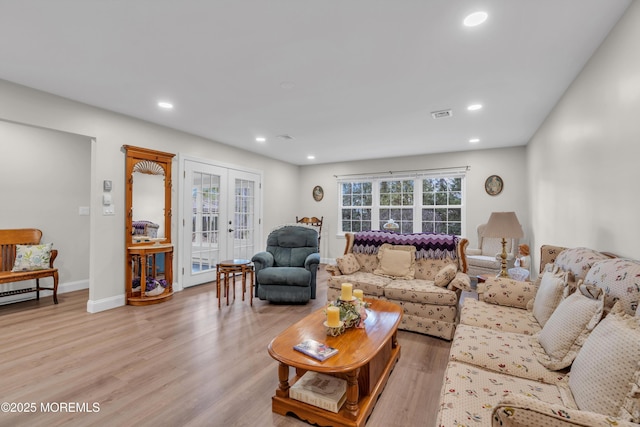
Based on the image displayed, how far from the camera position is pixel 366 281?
10.8ft

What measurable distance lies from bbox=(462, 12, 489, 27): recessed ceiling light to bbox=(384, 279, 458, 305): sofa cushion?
2287mm

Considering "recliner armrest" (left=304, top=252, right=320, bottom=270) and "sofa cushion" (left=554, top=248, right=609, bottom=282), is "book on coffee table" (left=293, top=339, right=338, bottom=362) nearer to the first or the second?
"sofa cushion" (left=554, top=248, right=609, bottom=282)

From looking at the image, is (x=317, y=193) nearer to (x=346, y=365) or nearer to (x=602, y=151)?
(x=602, y=151)

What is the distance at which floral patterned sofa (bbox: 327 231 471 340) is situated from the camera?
2.90 m

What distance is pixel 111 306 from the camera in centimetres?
362

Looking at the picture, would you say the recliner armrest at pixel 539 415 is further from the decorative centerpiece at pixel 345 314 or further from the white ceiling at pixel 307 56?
the white ceiling at pixel 307 56

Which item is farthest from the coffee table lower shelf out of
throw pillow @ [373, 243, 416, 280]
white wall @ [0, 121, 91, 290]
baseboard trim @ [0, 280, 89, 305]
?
white wall @ [0, 121, 91, 290]

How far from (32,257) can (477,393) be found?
5069 mm

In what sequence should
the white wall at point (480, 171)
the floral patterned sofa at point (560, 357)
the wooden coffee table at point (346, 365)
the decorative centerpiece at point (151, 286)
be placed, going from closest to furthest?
the floral patterned sofa at point (560, 357) → the wooden coffee table at point (346, 365) → the decorative centerpiece at point (151, 286) → the white wall at point (480, 171)

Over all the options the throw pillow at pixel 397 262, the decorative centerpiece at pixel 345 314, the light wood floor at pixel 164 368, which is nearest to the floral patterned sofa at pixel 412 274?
the throw pillow at pixel 397 262

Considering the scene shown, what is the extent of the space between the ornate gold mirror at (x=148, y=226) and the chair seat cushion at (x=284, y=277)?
1414 mm

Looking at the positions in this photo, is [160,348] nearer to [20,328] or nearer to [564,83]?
[20,328]

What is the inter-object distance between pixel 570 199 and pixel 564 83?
1.12m

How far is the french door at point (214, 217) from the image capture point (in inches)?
183
